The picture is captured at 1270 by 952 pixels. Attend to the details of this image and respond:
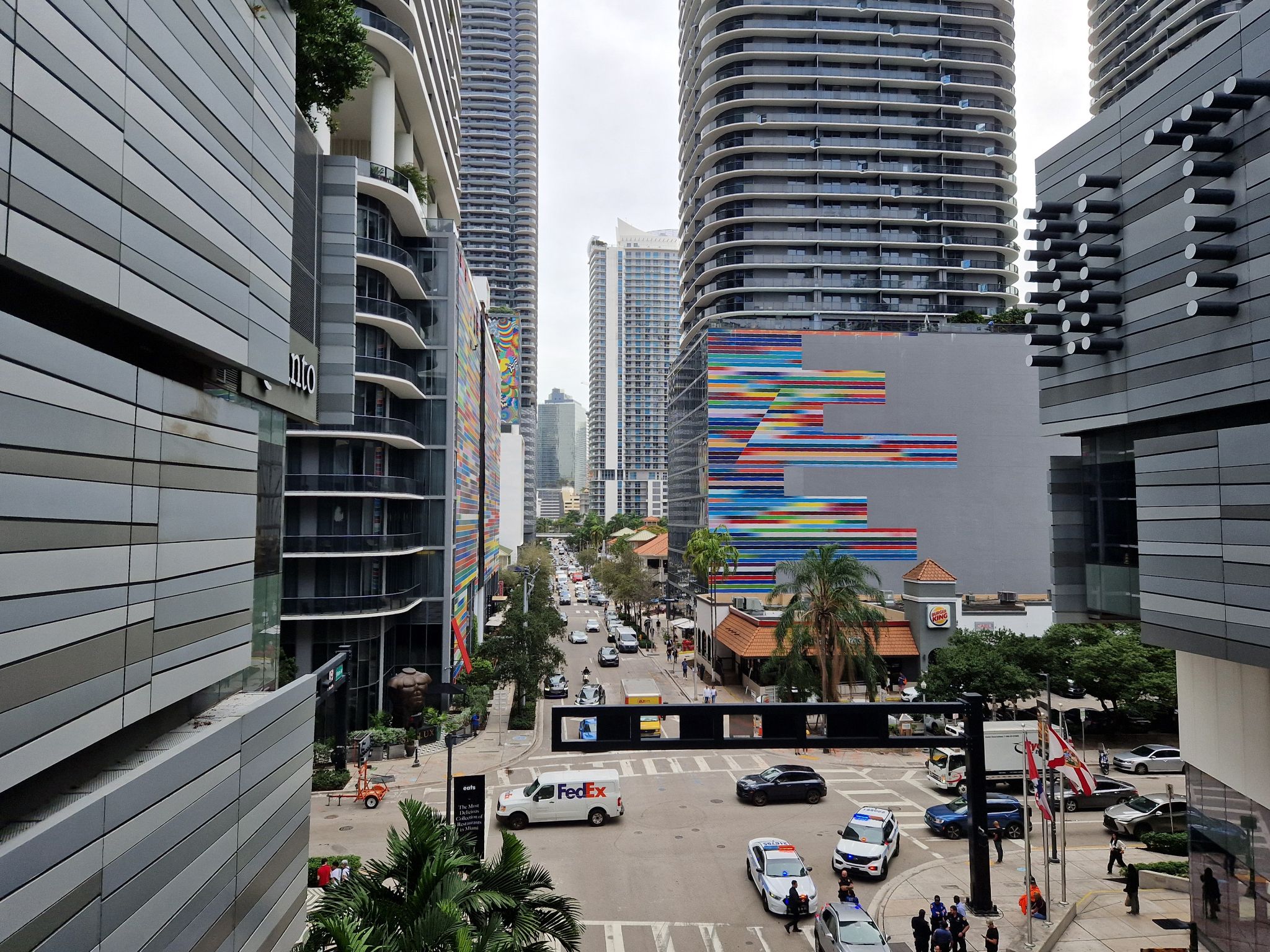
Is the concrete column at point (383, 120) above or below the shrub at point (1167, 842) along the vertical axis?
above

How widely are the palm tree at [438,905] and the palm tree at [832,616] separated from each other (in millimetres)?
26828

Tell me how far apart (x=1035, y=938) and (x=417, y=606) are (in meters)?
28.6

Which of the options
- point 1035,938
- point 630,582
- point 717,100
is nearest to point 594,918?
point 1035,938

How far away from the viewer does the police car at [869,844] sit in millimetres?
21266

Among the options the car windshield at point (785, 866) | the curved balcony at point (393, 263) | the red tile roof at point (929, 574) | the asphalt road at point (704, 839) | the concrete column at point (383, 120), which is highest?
the concrete column at point (383, 120)

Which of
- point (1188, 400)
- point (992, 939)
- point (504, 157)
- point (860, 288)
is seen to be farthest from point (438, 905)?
point (504, 157)

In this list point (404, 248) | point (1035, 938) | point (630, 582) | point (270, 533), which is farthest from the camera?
point (630, 582)

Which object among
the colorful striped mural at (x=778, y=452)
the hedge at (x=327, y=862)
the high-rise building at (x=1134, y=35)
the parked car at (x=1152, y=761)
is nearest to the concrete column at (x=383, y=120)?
the hedge at (x=327, y=862)

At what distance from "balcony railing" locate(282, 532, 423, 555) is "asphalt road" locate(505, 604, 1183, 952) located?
1112 centimetres

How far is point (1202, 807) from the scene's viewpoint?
16172 mm

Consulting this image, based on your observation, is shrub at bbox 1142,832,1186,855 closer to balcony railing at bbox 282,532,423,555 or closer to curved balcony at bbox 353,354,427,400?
balcony railing at bbox 282,532,423,555

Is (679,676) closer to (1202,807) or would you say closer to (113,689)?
(1202,807)

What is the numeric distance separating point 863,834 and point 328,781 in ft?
61.1

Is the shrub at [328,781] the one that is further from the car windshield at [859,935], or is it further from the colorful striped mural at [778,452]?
the colorful striped mural at [778,452]
